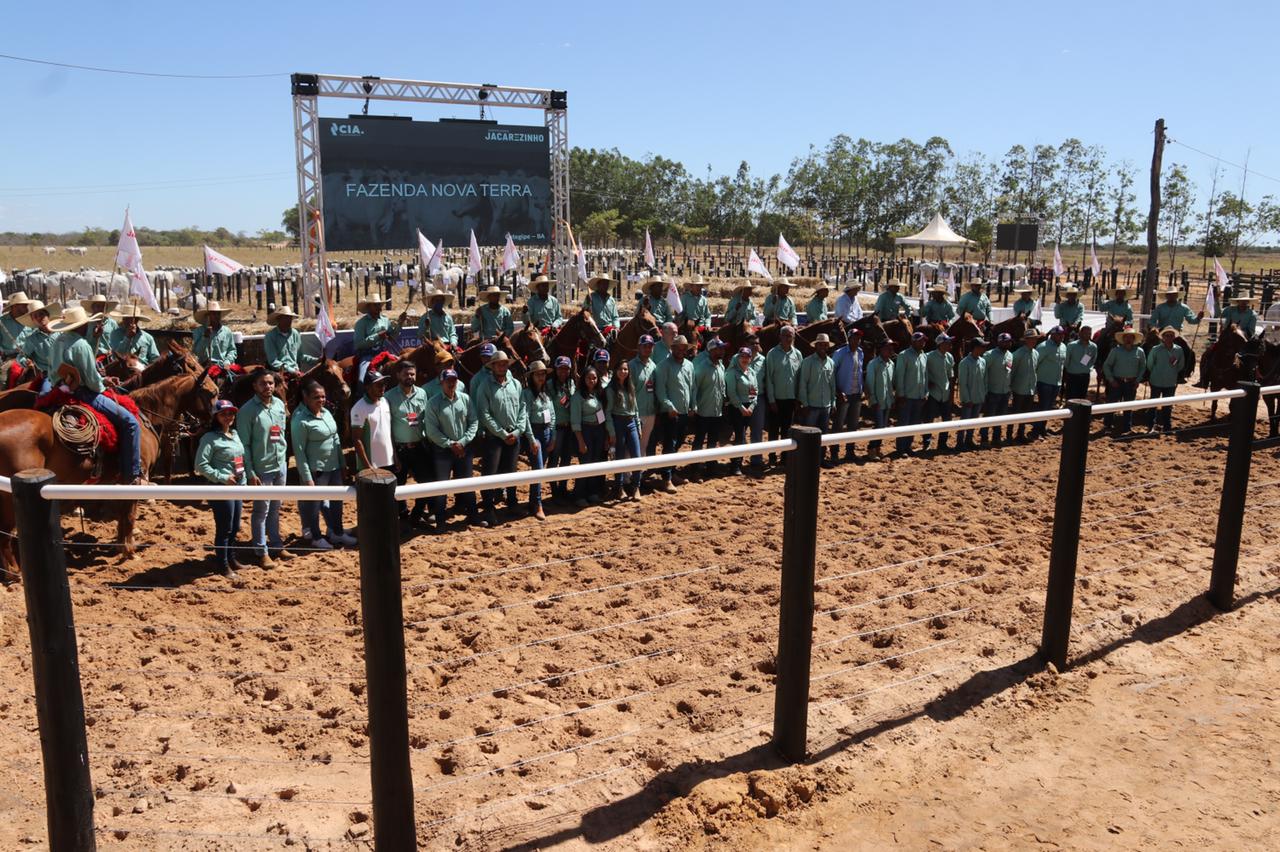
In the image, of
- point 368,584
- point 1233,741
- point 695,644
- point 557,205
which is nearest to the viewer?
point 368,584

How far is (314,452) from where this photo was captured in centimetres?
870

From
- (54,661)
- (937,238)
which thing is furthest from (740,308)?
(937,238)

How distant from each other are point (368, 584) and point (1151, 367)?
47.7ft

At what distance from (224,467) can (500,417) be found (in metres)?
2.69

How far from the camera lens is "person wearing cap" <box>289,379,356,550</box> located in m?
8.62

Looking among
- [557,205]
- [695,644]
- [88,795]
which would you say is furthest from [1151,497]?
[557,205]

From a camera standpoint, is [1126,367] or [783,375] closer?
[783,375]

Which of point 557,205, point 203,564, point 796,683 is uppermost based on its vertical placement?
point 557,205

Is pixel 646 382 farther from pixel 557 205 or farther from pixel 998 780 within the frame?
pixel 557 205

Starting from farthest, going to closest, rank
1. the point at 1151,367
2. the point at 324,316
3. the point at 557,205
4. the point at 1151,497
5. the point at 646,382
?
the point at 557,205 < the point at 1151,367 < the point at 324,316 < the point at 646,382 < the point at 1151,497

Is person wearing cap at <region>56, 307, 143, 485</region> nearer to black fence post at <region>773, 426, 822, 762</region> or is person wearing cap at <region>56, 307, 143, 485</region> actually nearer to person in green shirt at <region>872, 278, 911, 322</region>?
black fence post at <region>773, 426, 822, 762</region>

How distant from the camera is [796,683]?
4.28m

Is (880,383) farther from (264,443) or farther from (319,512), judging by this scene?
(264,443)

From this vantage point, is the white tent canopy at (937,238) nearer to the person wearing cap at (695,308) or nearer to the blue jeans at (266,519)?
the person wearing cap at (695,308)
